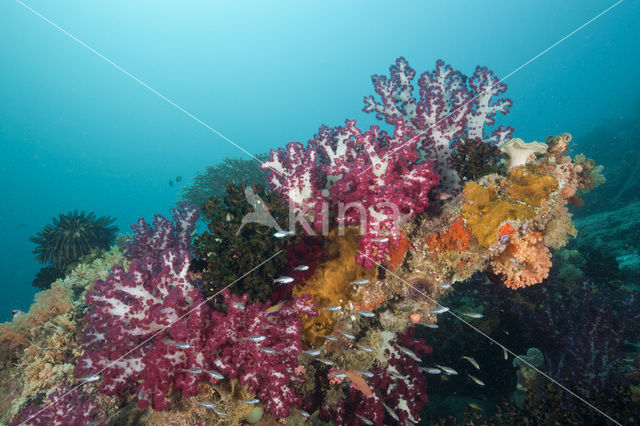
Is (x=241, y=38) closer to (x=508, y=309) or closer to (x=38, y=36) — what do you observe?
(x=38, y=36)

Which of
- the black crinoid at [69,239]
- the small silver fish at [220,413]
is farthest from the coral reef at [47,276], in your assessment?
the small silver fish at [220,413]

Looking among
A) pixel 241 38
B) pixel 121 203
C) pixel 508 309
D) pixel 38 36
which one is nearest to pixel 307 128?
pixel 241 38

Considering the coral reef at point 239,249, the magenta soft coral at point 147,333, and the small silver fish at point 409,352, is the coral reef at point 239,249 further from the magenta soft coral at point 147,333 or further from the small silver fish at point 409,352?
the small silver fish at point 409,352

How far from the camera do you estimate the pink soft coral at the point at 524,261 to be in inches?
173

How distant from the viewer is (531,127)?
91.4 meters

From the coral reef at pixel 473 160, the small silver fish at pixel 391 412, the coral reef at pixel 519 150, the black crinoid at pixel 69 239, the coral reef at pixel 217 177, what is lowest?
the small silver fish at pixel 391 412

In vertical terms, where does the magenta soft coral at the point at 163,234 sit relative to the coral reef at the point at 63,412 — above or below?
above

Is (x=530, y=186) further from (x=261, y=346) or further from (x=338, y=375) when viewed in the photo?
(x=261, y=346)

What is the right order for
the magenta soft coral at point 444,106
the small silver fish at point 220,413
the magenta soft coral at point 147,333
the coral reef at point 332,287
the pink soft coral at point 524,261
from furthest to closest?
the magenta soft coral at point 444,106
the pink soft coral at point 524,261
the coral reef at point 332,287
the small silver fish at point 220,413
the magenta soft coral at point 147,333

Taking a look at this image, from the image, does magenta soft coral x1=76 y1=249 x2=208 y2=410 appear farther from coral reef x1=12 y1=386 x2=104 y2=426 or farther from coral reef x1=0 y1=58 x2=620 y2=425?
coral reef x1=12 y1=386 x2=104 y2=426

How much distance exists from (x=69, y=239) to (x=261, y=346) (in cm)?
1080

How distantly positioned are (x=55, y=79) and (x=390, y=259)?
661 feet

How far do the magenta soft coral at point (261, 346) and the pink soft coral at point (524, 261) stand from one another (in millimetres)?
3213

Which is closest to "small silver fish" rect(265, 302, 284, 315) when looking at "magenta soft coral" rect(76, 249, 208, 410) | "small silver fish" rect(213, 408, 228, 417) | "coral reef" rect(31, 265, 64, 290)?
"magenta soft coral" rect(76, 249, 208, 410)
